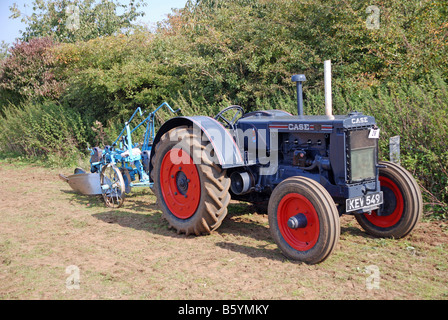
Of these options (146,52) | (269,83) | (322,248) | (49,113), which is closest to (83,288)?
(322,248)

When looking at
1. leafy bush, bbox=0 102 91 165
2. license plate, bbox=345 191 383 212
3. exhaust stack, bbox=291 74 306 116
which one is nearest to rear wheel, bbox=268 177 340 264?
license plate, bbox=345 191 383 212

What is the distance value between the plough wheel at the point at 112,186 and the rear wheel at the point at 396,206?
12.0 feet

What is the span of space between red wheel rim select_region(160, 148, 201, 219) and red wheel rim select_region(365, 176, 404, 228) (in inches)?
78.6

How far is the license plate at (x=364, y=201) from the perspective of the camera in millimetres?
4117

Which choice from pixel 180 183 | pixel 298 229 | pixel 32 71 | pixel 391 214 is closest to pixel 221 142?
pixel 180 183

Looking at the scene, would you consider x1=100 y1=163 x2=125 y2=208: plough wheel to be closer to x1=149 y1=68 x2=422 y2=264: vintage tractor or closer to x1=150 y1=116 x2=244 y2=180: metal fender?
x1=149 y1=68 x2=422 y2=264: vintage tractor

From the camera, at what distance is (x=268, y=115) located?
5336 mm

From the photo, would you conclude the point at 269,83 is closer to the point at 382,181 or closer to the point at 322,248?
the point at 382,181

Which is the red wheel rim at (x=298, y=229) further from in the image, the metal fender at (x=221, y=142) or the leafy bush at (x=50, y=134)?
the leafy bush at (x=50, y=134)

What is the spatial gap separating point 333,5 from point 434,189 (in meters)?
4.45

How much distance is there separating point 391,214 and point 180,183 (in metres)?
2.46

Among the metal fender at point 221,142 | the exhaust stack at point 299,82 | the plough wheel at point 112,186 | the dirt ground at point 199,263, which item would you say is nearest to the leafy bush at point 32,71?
the plough wheel at point 112,186

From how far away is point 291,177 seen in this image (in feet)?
13.8

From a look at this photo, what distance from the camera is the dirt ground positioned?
347 cm
